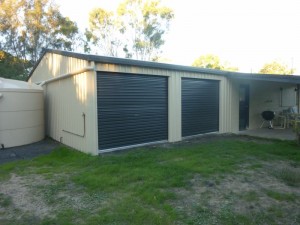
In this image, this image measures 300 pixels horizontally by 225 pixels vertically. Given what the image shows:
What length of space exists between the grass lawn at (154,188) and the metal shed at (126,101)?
904 millimetres

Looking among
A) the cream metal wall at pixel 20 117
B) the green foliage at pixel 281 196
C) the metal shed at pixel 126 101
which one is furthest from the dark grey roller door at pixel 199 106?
the cream metal wall at pixel 20 117

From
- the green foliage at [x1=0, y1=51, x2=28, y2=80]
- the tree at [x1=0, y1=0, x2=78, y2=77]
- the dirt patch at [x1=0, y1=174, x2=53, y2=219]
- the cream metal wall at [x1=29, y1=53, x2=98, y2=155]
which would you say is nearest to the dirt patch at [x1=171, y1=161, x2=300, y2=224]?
the dirt patch at [x1=0, y1=174, x2=53, y2=219]

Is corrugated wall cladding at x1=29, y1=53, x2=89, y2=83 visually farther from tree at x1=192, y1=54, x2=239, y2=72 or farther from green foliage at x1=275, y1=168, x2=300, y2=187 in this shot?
tree at x1=192, y1=54, x2=239, y2=72

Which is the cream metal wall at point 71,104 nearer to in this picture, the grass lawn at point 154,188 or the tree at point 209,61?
the grass lawn at point 154,188

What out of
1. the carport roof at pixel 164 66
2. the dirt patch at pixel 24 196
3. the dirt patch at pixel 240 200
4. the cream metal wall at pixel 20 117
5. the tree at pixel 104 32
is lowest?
the dirt patch at pixel 24 196

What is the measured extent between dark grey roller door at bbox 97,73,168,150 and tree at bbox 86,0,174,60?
22.3 metres

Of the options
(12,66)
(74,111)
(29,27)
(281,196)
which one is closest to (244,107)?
(74,111)

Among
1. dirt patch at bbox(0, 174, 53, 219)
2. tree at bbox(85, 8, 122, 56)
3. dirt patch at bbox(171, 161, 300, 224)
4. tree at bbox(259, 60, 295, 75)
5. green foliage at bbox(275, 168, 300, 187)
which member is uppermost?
tree at bbox(85, 8, 122, 56)

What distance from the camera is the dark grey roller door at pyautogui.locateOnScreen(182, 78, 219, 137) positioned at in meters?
8.57

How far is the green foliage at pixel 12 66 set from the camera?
21.8 m

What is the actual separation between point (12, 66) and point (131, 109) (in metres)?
20.6

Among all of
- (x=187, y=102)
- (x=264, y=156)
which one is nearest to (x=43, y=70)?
(x=187, y=102)

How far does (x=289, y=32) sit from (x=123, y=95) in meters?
22.3

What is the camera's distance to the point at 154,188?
12.8ft
